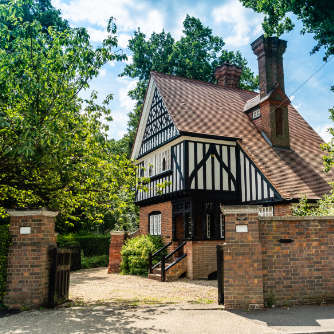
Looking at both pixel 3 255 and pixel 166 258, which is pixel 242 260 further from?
pixel 166 258

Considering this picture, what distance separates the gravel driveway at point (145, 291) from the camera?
902 centimetres

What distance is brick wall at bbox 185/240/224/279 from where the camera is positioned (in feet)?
46.4

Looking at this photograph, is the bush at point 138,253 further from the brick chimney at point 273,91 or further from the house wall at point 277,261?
the house wall at point 277,261

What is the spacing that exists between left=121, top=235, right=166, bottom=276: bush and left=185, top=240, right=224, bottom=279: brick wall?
1973mm

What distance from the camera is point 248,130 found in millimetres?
16797

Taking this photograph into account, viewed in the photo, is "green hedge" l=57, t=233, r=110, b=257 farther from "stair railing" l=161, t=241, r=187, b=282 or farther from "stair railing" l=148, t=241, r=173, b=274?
"stair railing" l=161, t=241, r=187, b=282

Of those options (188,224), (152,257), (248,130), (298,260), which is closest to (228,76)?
(248,130)

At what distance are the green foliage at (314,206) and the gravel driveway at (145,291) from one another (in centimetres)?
368

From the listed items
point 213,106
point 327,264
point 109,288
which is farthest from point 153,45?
point 327,264

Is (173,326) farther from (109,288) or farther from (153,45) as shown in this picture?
(153,45)

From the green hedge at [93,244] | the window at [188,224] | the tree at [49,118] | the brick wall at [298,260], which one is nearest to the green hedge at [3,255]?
the tree at [49,118]

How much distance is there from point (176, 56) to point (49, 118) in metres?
21.4

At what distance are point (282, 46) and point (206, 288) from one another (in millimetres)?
12553

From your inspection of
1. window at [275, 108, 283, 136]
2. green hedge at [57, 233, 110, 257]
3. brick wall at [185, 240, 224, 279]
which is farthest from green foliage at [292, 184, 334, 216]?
green hedge at [57, 233, 110, 257]
